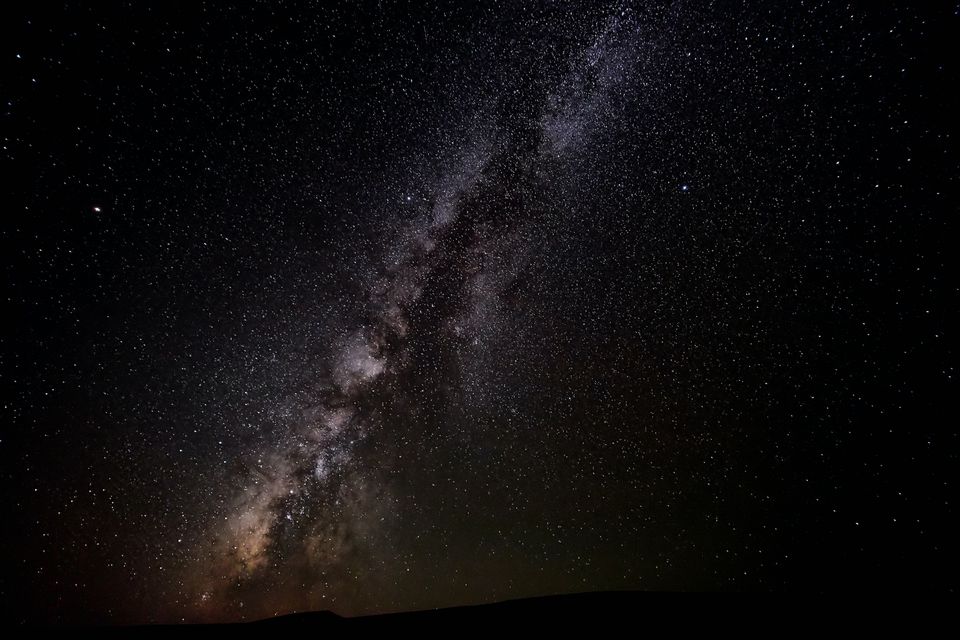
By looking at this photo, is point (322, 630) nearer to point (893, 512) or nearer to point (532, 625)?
point (532, 625)

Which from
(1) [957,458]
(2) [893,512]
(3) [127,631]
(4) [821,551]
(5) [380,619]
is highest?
(3) [127,631]

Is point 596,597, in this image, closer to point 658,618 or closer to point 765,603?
point 658,618

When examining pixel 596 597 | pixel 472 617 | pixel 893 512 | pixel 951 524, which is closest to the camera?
pixel 472 617

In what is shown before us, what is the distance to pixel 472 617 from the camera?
1.73m

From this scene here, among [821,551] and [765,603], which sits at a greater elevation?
[765,603]

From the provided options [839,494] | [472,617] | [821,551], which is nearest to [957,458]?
[839,494]

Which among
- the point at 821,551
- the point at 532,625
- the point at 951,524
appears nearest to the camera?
the point at 532,625

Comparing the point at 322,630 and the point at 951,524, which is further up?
the point at 322,630

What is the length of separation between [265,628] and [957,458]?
13.9m

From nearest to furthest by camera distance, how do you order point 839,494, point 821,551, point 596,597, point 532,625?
point 532,625
point 596,597
point 839,494
point 821,551

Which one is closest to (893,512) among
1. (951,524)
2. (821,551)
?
(951,524)

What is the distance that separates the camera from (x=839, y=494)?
17.6 m

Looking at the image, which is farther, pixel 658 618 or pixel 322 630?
pixel 322 630

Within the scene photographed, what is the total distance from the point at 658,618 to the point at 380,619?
1.20 m
